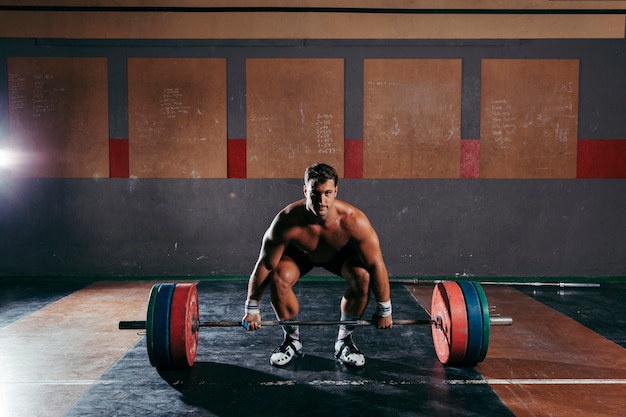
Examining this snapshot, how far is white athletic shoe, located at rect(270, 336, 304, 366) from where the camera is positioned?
264 centimetres

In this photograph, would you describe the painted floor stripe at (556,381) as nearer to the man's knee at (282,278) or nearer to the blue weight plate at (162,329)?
the man's knee at (282,278)

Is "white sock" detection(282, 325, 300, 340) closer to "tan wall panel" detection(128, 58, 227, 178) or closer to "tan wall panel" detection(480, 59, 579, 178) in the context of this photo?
"tan wall panel" detection(128, 58, 227, 178)

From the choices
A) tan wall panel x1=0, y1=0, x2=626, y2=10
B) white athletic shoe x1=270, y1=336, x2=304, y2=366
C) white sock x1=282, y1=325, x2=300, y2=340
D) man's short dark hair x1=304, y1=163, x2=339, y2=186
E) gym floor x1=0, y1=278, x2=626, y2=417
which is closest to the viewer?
gym floor x1=0, y1=278, x2=626, y2=417

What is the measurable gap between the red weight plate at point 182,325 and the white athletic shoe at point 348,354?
737 millimetres

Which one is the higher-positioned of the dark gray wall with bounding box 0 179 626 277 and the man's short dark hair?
the man's short dark hair

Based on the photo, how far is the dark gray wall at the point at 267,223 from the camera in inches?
191

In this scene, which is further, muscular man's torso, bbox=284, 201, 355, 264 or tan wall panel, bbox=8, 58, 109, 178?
tan wall panel, bbox=8, 58, 109, 178

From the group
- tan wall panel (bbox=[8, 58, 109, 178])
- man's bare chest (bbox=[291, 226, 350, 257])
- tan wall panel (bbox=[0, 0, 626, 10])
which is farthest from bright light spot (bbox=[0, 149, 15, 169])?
man's bare chest (bbox=[291, 226, 350, 257])

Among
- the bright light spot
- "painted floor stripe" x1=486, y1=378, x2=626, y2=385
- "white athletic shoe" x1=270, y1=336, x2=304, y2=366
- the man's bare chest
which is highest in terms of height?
the bright light spot

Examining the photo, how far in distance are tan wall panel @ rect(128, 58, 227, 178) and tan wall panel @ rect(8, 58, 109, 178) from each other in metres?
0.30

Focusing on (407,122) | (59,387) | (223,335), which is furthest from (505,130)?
(59,387)

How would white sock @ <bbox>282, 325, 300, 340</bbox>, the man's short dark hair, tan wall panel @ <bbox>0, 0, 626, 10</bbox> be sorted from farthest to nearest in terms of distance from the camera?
1. tan wall panel @ <bbox>0, 0, 626, 10</bbox>
2. white sock @ <bbox>282, 325, 300, 340</bbox>
3. the man's short dark hair

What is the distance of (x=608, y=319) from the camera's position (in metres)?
3.54

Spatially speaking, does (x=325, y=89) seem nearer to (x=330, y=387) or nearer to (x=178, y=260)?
(x=178, y=260)
